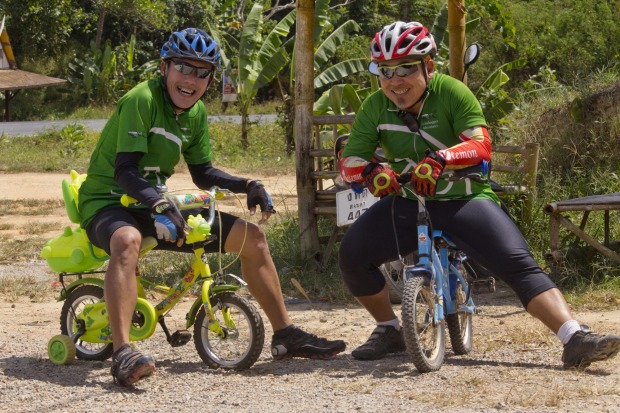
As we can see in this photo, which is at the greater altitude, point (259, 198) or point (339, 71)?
point (339, 71)

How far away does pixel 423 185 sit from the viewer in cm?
552

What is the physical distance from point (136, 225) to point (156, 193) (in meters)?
0.30

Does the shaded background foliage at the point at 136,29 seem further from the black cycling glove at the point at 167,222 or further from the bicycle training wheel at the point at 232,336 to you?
the black cycling glove at the point at 167,222

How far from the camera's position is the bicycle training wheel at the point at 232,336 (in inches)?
230

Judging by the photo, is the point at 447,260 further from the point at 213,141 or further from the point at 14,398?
the point at 213,141

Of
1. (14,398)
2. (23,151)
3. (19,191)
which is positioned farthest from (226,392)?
(23,151)

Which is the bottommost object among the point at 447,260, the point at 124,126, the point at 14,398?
the point at 14,398

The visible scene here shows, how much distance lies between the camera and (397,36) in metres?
5.88

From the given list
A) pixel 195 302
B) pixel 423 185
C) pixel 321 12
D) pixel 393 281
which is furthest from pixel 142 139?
pixel 321 12

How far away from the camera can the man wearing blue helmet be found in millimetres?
5652

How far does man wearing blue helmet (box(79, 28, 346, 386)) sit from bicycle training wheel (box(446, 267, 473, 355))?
660 millimetres

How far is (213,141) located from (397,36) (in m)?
18.0

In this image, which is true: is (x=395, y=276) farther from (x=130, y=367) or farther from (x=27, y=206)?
(x=27, y=206)

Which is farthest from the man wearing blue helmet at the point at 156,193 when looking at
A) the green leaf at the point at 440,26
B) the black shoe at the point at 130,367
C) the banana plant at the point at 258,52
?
the banana plant at the point at 258,52
